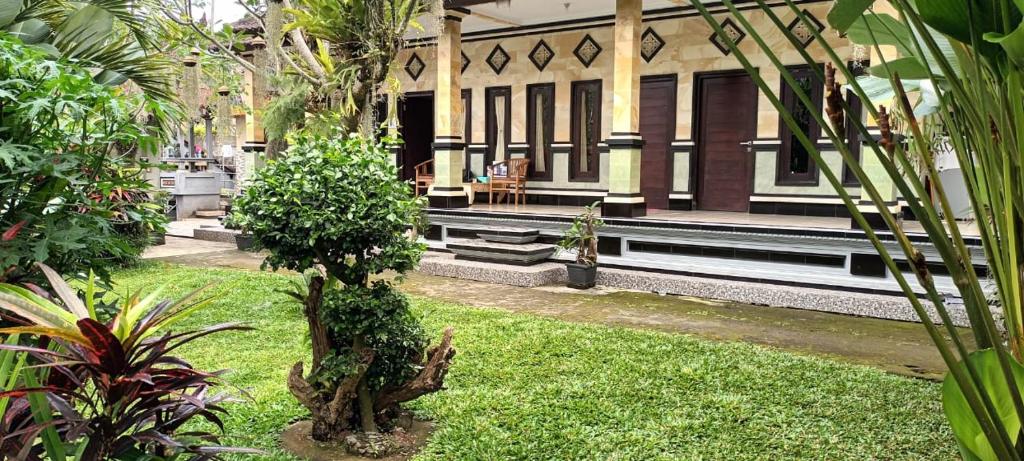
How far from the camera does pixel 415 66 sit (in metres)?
13.4

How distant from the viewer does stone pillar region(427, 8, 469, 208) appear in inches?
392

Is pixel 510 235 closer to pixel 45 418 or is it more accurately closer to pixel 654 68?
pixel 654 68

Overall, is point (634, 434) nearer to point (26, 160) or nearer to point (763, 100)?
point (26, 160)

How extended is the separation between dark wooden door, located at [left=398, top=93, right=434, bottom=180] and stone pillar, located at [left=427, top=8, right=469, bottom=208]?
11.6ft

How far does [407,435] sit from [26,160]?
204 centimetres

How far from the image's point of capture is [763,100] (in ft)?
32.8

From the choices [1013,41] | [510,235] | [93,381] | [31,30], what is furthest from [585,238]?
[1013,41]

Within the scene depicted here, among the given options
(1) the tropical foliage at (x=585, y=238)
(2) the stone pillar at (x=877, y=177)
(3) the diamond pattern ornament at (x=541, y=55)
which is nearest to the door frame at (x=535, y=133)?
(3) the diamond pattern ornament at (x=541, y=55)

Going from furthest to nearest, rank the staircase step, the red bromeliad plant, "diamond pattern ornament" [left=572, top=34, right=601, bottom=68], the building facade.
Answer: "diamond pattern ornament" [left=572, top=34, right=601, bottom=68] < the building facade < the staircase step < the red bromeliad plant

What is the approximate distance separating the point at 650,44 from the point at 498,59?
2.69 metres

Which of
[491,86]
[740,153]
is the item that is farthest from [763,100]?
[491,86]

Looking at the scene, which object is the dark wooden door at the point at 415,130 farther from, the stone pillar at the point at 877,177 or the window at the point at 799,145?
the stone pillar at the point at 877,177

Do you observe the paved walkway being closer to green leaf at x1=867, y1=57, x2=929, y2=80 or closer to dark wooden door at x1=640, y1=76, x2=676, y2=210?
dark wooden door at x1=640, y1=76, x2=676, y2=210

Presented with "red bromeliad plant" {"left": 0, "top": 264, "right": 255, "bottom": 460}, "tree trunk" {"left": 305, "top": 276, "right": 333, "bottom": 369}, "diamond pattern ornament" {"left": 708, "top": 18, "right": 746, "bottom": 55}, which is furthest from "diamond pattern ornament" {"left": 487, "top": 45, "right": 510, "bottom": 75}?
"red bromeliad plant" {"left": 0, "top": 264, "right": 255, "bottom": 460}
